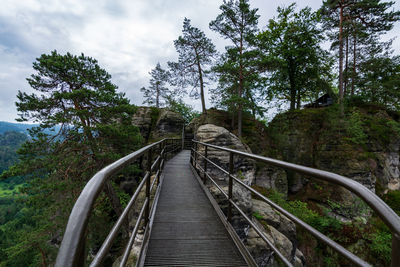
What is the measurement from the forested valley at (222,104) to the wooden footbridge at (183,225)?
6087mm

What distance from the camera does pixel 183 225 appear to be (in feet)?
8.41

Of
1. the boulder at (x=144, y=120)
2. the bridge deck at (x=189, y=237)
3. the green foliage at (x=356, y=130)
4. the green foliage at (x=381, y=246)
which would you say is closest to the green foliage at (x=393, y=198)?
the green foliage at (x=356, y=130)

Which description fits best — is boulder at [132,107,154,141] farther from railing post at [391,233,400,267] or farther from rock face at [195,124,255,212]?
railing post at [391,233,400,267]

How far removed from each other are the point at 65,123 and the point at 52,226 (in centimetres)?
482

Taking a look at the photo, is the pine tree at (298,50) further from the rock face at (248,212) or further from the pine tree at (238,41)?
the rock face at (248,212)

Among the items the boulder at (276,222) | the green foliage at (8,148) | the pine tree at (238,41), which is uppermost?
the pine tree at (238,41)

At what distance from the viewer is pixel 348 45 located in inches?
619

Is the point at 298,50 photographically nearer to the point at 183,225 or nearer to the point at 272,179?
the point at 272,179

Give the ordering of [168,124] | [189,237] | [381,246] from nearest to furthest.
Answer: [189,237]
[381,246]
[168,124]

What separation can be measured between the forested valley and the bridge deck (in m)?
6.33

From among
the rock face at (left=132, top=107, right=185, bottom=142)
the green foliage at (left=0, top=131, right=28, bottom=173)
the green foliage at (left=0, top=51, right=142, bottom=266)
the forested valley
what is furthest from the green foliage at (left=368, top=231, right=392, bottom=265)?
the green foliage at (left=0, top=131, right=28, bottom=173)

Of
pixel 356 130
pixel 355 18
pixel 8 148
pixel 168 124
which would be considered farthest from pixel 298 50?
pixel 8 148

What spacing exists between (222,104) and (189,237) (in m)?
12.8

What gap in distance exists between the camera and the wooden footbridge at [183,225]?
605 millimetres
